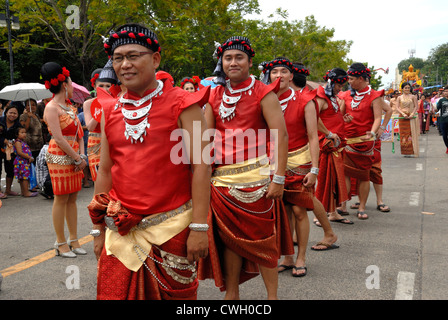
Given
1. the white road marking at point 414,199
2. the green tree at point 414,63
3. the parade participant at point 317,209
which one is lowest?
the white road marking at point 414,199

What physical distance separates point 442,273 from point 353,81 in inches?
126

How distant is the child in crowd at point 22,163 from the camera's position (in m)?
9.39

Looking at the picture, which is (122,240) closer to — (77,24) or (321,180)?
(321,180)

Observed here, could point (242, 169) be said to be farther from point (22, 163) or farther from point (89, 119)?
point (22, 163)

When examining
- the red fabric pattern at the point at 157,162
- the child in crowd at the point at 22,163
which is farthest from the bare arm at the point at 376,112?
the child in crowd at the point at 22,163

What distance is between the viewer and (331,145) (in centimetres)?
616

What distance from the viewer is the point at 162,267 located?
2.60 meters

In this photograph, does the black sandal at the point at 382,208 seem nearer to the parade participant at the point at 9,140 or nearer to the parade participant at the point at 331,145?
the parade participant at the point at 331,145

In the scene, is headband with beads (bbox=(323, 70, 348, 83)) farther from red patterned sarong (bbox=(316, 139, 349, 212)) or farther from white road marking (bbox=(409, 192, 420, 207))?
white road marking (bbox=(409, 192, 420, 207))

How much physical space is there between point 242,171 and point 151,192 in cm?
111

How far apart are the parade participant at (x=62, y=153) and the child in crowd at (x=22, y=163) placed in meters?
4.50
